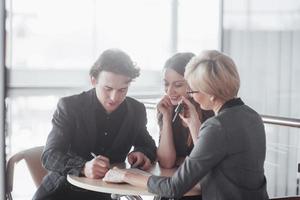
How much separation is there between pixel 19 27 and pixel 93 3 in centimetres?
73

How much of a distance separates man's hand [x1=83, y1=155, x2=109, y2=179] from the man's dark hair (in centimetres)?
43

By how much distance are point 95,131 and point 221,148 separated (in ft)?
2.54

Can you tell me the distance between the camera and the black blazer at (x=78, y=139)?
6.14 ft

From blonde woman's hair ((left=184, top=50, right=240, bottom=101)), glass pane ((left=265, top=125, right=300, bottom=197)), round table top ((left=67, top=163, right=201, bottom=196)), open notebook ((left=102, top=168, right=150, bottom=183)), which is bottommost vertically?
glass pane ((left=265, top=125, right=300, bottom=197))

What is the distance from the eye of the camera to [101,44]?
3.98 metres

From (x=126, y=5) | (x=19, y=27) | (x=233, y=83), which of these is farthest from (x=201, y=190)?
(x=126, y=5)

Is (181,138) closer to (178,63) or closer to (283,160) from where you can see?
(178,63)

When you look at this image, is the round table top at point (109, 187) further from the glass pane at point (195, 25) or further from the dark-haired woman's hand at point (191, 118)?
the glass pane at point (195, 25)

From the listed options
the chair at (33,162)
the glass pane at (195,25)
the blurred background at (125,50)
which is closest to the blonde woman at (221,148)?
the chair at (33,162)

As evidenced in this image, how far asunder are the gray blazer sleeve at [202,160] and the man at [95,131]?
1.44 feet

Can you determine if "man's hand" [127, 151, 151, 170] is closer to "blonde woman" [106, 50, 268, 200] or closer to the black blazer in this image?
the black blazer

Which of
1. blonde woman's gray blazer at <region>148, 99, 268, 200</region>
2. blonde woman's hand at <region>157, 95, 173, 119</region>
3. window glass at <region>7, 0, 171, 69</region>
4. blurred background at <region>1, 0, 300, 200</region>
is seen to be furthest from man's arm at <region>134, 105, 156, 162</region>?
window glass at <region>7, 0, 171, 69</region>

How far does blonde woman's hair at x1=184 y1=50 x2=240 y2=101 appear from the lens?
5.16 feet

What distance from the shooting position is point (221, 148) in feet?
4.83
